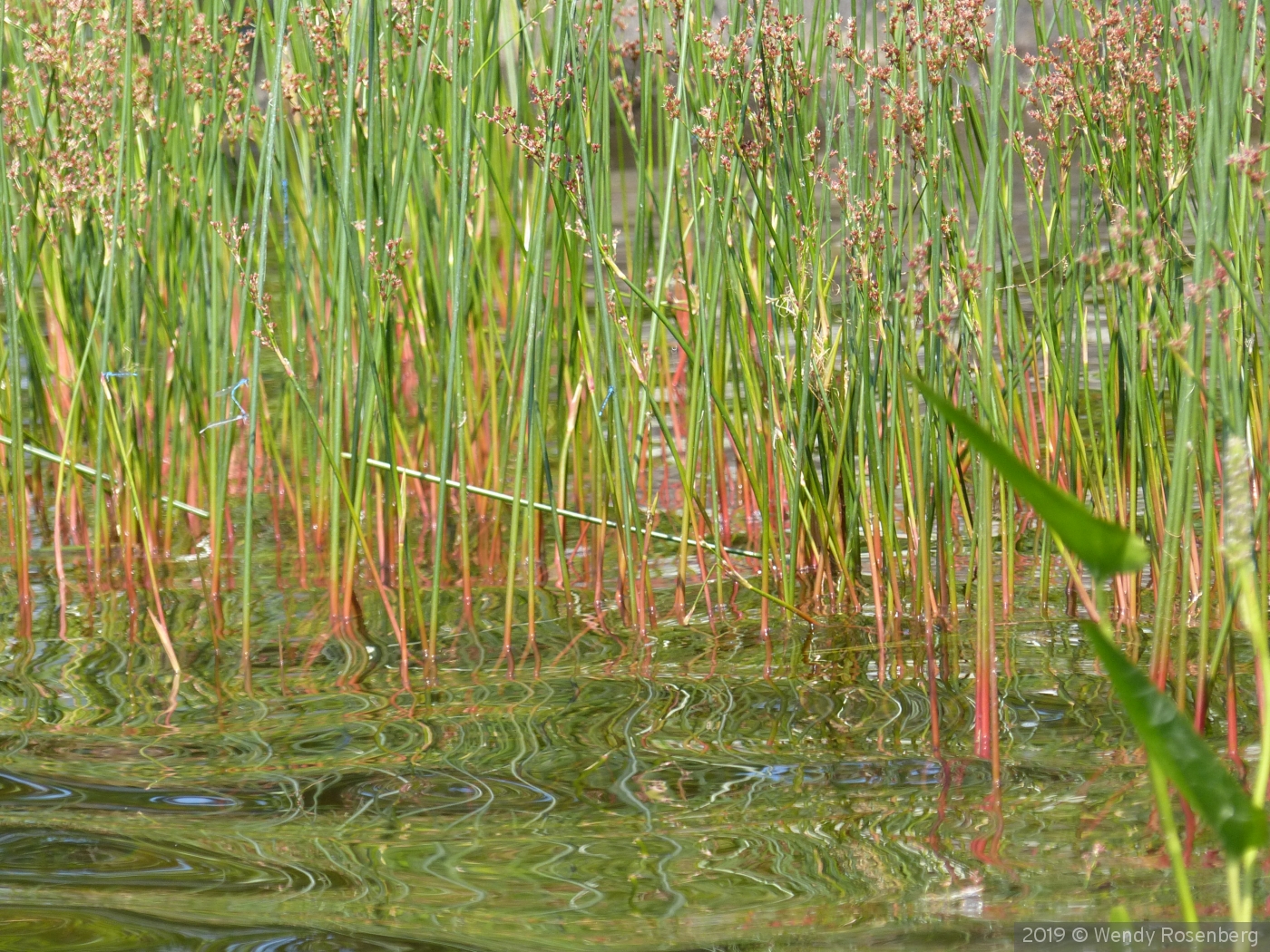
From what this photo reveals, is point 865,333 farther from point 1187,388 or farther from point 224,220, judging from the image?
point 224,220

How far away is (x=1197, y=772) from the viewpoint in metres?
A: 0.58

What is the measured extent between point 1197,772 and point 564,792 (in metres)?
0.66

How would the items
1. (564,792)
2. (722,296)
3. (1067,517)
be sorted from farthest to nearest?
(722,296) → (564,792) → (1067,517)

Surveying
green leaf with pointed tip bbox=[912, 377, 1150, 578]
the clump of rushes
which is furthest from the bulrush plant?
green leaf with pointed tip bbox=[912, 377, 1150, 578]

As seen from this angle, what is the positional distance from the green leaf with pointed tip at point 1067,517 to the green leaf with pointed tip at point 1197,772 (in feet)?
0.12

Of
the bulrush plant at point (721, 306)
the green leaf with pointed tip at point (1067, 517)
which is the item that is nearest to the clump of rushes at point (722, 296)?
the bulrush plant at point (721, 306)

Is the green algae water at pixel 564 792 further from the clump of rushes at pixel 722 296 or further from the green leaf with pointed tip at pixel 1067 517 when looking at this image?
the green leaf with pointed tip at pixel 1067 517

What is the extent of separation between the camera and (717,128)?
1434 mm

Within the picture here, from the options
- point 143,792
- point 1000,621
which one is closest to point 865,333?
point 1000,621

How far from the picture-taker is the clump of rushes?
1.30 meters

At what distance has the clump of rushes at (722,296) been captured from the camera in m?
1.30

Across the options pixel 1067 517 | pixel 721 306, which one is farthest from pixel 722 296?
pixel 1067 517

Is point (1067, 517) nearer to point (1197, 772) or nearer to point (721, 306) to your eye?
point (1197, 772)

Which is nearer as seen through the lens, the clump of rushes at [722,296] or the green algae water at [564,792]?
the green algae water at [564,792]
